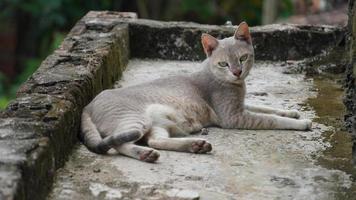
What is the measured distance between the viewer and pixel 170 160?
4.45 m

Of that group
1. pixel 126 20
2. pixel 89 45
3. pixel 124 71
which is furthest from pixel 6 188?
pixel 126 20

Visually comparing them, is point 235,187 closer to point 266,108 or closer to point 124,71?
point 266,108

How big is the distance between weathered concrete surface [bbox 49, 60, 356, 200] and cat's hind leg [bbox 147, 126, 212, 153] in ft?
0.14

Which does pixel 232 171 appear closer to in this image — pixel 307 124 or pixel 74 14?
pixel 307 124

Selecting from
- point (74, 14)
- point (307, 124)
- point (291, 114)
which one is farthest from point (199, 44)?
point (74, 14)

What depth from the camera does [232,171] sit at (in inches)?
170

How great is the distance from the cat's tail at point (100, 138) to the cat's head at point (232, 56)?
37.7 inches

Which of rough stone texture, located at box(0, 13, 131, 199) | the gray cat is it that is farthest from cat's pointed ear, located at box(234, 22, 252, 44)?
rough stone texture, located at box(0, 13, 131, 199)

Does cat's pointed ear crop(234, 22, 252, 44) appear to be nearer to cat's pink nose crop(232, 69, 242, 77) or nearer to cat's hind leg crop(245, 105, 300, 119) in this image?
cat's pink nose crop(232, 69, 242, 77)

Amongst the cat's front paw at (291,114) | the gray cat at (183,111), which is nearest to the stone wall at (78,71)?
the gray cat at (183,111)

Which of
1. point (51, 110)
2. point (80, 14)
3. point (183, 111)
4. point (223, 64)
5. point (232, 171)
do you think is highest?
point (223, 64)

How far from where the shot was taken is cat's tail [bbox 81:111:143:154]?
4.38m

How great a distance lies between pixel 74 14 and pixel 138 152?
825 cm

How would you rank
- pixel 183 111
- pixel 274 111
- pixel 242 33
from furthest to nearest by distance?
pixel 274 111
pixel 242 33
pixel 183 111
